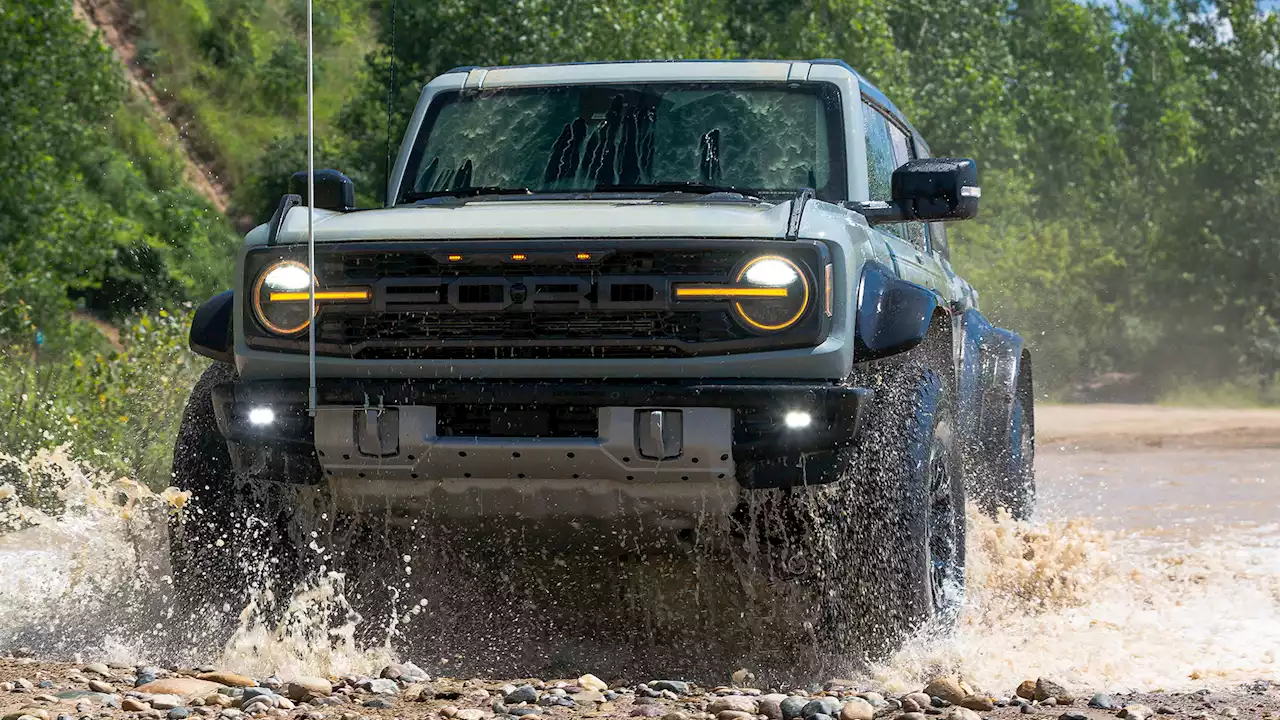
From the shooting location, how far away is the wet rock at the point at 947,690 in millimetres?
4691

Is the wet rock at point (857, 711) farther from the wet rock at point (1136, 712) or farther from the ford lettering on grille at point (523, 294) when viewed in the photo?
the ford lettering on grille at point (523, 294)

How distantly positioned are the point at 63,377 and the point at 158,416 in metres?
2.31

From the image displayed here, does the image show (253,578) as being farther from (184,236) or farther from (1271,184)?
(1271,184)

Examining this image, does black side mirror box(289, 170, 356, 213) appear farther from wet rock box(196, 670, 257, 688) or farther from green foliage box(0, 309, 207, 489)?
green foliage box(0, 309, 207, 489)

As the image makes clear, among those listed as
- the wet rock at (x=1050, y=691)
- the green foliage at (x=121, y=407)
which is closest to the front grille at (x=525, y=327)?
the wet rock at (x=1050, y=691)

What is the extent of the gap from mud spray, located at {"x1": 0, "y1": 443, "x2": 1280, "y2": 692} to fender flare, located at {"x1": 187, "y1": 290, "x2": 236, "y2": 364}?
1.49 feet

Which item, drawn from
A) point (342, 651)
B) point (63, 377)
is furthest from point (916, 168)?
point (63, 377)

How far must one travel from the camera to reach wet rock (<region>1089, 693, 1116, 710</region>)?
4.61 m

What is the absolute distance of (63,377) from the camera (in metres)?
12.8

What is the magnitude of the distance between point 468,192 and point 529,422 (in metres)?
1.54

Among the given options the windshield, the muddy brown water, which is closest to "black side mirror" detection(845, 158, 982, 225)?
the windshield

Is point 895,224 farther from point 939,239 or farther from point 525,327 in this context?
point 525,327

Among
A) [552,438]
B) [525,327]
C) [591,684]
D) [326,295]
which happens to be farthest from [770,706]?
[326,295]

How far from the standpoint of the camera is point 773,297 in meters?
4.77
